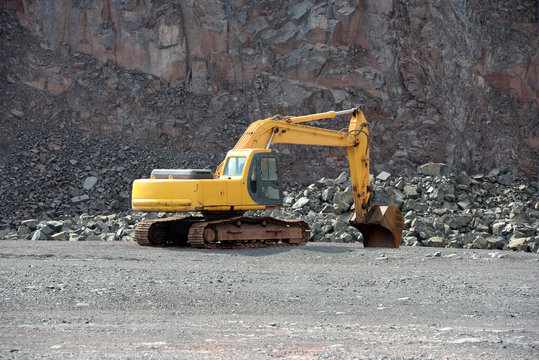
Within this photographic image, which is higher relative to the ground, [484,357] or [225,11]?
[225,11]

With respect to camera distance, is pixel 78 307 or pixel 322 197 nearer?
pixel 78 307

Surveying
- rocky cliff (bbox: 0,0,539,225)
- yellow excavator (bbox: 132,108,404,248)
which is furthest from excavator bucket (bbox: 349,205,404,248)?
rocky cliff (bbox: 0,0,539,225)

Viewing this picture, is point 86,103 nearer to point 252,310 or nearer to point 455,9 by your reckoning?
point 455,9

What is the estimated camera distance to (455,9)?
3016 cm

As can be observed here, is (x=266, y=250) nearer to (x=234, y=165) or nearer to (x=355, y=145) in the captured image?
(x=234, y=165)

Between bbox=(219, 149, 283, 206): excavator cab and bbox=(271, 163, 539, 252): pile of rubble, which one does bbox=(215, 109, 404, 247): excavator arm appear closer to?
bbox=(219, 149, 283, 206): excavator cab

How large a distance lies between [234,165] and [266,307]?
23.5 feet

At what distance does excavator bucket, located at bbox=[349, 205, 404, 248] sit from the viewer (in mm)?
14492

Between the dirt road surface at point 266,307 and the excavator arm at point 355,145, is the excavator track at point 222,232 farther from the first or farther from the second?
the dirt road surface at point 266,307

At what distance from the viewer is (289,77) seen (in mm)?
29406

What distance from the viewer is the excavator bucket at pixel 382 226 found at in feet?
47.5

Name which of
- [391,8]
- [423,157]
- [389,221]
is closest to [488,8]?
[391,8]

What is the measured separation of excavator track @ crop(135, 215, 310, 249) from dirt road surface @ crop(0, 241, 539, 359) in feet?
4.75

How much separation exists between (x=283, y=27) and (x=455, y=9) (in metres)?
7.69
